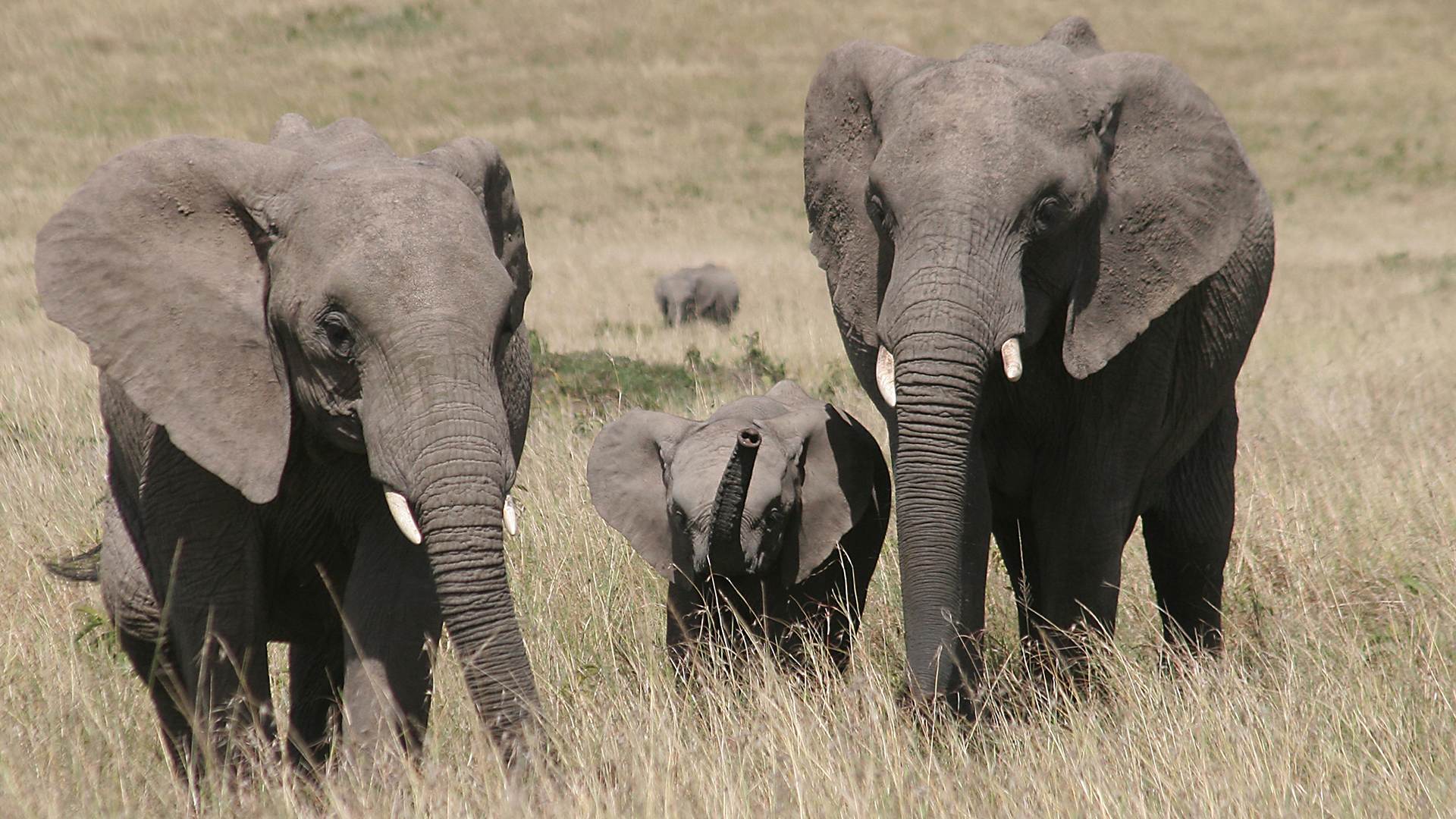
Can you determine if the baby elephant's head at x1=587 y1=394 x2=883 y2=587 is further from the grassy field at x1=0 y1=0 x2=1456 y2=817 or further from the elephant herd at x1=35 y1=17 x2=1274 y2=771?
the grassy field at x1=0 y1=0 x2=1456 y2=817

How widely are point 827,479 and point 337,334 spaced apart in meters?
2.34

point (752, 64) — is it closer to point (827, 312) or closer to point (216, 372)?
point (827, 312)

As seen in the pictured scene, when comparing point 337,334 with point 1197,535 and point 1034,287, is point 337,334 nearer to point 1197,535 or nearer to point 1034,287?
point 1034,287

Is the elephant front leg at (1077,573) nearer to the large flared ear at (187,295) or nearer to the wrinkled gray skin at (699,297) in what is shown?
the large flared ear at (187,295)

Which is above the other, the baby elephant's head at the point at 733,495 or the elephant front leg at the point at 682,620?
the baby elephant's head at the point at 733,495

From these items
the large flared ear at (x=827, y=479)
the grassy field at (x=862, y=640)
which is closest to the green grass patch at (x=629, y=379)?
the grassy field at (x=862, y=640)

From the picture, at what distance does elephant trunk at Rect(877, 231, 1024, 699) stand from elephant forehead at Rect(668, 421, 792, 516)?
0.75 metres

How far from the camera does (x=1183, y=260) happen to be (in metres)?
4.81

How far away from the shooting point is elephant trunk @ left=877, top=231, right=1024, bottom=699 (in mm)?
4211

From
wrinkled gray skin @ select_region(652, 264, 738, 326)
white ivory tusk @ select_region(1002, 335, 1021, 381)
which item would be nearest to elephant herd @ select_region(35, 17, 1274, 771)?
white ivory tusk @ select_region(1002, 335, 1021, 381)

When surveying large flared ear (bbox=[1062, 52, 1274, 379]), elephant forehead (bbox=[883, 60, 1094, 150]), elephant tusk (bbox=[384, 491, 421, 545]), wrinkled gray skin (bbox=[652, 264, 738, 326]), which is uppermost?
elephant forehead (bbox=[883, 60, 1094, 150])

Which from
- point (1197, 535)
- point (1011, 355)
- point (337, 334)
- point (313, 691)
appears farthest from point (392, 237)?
point (1197, 535)

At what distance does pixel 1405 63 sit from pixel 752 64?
20.0 meters

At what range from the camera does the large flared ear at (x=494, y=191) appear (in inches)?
159
